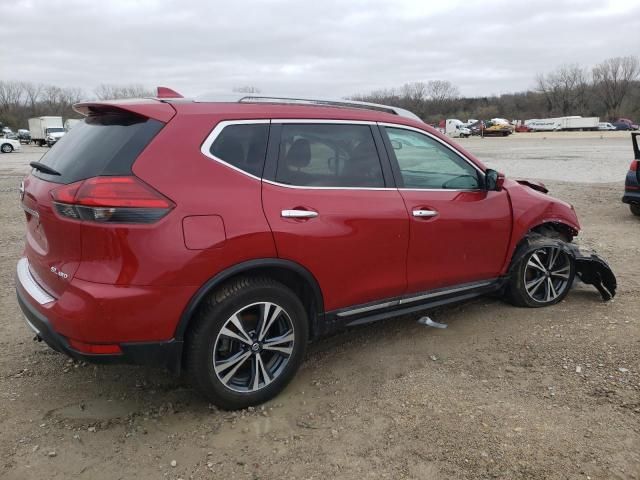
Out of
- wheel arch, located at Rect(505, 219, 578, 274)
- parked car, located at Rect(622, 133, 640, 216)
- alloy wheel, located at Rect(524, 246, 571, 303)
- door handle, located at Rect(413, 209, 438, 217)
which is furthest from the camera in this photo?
parked car, located at Rect(622, 133, 640, 216)

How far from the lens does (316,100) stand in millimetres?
3660

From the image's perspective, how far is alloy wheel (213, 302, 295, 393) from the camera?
308cm

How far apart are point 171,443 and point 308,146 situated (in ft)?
6.33

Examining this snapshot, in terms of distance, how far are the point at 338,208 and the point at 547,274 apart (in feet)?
8.10

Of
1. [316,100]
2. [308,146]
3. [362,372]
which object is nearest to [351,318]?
[362,372]

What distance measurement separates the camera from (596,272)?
16.1 feet

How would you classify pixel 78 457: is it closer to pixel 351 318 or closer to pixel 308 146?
pixel 351 318

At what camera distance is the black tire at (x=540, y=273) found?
15.3 ft

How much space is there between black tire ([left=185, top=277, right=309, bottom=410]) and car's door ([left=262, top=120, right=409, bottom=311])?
0.25 m

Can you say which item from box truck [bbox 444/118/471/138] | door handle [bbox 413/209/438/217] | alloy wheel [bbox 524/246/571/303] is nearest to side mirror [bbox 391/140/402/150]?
door handle [bbox 413/209/438/217]

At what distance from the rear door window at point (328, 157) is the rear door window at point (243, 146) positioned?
127 mm

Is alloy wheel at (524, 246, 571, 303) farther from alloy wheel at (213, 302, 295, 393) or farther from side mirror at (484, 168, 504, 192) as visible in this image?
alloy wheel at (213, 302, 295, 393)

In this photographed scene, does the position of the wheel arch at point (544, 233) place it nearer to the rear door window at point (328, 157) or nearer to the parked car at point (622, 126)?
the rear door window at point (328, 157)

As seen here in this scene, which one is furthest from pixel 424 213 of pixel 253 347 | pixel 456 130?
pixel 456 130
